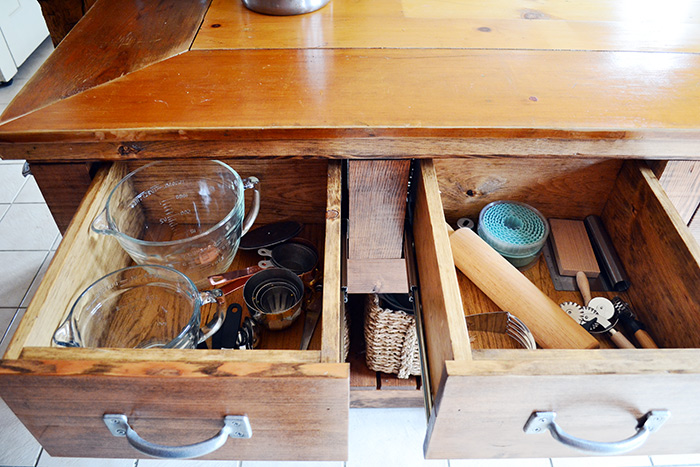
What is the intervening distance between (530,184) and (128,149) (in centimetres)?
64

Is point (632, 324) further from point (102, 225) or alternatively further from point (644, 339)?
point (102, 225)

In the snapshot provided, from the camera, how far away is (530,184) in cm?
87

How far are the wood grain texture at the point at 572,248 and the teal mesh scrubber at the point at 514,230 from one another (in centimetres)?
4

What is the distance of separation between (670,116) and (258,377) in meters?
0.64

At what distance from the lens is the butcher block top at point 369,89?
0.69m

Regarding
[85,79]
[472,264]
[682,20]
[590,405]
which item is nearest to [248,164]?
[85,79]

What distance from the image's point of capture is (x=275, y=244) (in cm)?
88

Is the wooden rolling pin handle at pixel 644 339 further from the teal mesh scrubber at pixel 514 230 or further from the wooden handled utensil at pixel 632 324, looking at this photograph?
the teal mesh scrubber at pixel 514 230

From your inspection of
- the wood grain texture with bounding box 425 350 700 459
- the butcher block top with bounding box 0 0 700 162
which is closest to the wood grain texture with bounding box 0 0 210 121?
the butcher block top with bounding box 0 0 700 162

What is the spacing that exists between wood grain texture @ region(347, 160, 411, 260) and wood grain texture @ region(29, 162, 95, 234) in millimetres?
406

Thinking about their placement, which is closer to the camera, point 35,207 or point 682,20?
point 682,20

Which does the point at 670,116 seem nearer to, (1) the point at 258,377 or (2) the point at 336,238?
(2) the point at 336,238

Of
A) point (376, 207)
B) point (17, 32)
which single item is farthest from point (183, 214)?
point (17, 32)

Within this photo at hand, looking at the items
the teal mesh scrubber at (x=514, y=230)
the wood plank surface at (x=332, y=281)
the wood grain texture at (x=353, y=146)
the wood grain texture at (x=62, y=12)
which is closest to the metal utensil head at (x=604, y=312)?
the teal mesh scrubber at (x=514, y=230)
